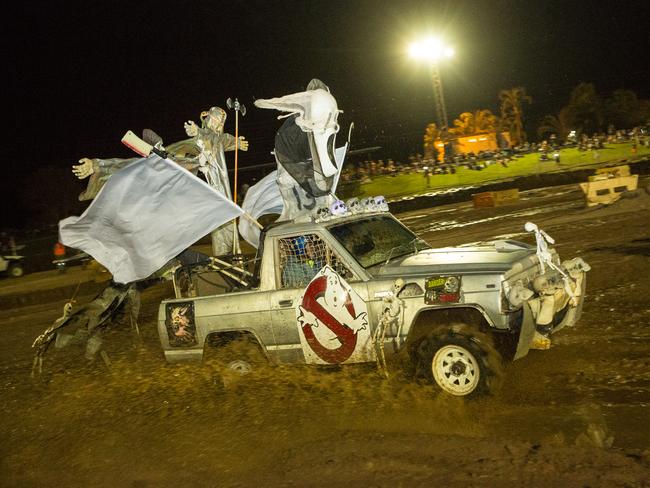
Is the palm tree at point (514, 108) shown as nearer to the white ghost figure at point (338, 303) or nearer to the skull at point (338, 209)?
the skull at point (338, 209)

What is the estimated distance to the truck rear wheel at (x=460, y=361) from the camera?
5.30 metres

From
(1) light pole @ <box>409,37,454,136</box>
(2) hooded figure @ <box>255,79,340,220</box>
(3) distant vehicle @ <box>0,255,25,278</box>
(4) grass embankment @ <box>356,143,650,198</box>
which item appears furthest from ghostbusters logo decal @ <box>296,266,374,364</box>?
(1) light pole @ <box>409,37,454,136</box>

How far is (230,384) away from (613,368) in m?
3.73

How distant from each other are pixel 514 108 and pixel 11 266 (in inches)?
1676

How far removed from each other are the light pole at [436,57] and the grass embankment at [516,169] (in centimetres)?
275

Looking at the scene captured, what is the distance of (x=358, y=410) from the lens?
5730 millimetres

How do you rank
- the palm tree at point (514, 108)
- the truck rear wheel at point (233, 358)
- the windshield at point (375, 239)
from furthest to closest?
the palm tree at point (514, 108) → the truck rear wheel at point (233, 358) → the windshield at point (375, 239)

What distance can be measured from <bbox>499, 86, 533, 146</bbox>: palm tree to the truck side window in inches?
1966

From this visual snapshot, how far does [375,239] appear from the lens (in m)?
6.61

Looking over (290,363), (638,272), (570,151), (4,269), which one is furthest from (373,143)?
(290,363)

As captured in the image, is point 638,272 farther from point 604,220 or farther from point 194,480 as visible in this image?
point 194,480

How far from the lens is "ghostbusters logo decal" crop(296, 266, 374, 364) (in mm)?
5926

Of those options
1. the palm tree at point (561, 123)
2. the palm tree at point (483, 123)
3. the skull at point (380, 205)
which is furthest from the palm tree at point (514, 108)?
the skull at point (380, 205)

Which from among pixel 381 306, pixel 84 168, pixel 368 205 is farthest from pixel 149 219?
pixel 381 306
